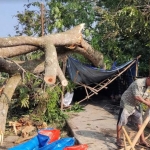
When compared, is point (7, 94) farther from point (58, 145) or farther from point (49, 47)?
point (49, 47)

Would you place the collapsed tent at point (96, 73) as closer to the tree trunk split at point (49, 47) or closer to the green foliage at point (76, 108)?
the green foliage at point (76, 108)

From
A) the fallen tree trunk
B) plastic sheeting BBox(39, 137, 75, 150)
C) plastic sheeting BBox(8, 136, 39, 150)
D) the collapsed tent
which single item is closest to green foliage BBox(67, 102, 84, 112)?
the collapsed tent

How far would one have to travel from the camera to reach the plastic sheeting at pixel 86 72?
9756mm

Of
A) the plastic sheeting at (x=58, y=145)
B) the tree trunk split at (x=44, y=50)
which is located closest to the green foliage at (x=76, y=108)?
the tree trunk split at (x=44, y=50)

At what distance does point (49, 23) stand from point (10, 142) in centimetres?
467

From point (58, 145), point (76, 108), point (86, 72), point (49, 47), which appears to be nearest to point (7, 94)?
point (58, 145)

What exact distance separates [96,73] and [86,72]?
321 mm

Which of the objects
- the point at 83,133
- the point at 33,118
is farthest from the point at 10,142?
the point at 83,133

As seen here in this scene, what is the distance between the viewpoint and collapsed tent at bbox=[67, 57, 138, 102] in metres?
9.70

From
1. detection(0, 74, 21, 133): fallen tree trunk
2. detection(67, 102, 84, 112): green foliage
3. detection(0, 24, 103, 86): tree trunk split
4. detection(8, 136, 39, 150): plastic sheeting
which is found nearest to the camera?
detection(0, 24, 103, 86): tree trunk split

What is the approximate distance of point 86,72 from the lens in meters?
9.98

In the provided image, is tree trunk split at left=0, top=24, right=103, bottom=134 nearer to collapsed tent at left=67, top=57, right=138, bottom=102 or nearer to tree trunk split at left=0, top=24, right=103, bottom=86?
tree trunk split at left=0, top=24, right=103, bottom=86

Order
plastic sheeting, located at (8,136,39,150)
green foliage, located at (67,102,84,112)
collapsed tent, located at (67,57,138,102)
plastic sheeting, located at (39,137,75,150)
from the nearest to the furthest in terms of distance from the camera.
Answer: plastic sheeting, located at (39,137,75,150) < plastic sheeting, located at (8,136,39,150) < collapsed tent, located at (67,57,138,102) < green foliage, located at (67,102,84,112)

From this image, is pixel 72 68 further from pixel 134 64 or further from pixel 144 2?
pixel 144 2
